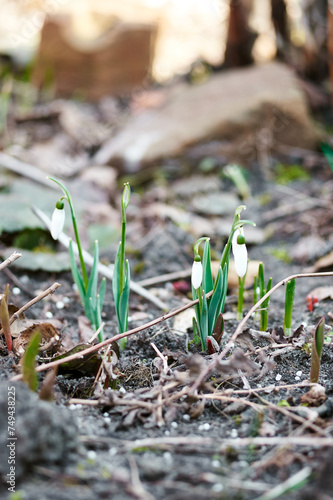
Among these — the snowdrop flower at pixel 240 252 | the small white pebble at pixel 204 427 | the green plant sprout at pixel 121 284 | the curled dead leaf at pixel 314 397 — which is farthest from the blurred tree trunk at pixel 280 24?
the small white pebble at pixel 204 427

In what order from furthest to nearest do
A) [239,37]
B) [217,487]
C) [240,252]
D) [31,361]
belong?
[239,37], [240,252], [31,361], [217,487]

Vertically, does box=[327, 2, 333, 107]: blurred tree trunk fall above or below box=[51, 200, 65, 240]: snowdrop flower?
above

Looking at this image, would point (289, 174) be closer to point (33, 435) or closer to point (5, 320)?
point (5, 320)

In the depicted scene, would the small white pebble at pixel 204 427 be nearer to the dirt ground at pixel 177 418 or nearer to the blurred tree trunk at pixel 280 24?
the dirt ground at pixel 177 418

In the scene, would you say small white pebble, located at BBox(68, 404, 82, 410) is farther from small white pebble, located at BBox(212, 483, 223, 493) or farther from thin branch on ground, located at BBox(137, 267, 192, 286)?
thin branch on ground, located at BBox(137, 267, 192, 286)

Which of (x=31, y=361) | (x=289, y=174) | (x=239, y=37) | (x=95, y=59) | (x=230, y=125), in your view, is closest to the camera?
(x=31, y=361)

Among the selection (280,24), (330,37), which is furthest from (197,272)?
(280,24)

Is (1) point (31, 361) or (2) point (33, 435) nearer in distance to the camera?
(2) point (33, 435)

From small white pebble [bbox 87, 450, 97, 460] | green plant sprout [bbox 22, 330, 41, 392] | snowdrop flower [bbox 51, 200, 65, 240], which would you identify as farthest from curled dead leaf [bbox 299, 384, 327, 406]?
snowdrop flower [bbox 51, 200, 65, 240]

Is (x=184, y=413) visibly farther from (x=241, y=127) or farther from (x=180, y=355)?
(x=241, y=127)
